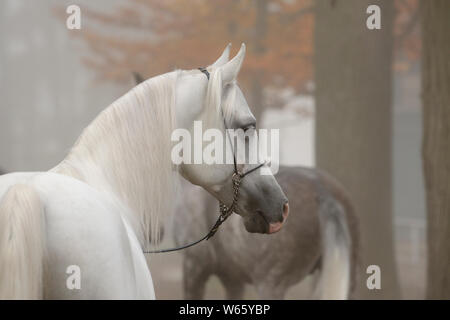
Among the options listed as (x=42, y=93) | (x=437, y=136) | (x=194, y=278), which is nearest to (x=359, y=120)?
(x=437, y=136)

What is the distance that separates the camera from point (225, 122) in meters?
2.58

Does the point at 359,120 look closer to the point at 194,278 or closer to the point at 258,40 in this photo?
the point at 194,278

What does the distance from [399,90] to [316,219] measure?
48.4 feet

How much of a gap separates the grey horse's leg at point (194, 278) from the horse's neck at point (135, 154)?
3134mm

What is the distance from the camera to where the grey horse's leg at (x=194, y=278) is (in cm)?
551

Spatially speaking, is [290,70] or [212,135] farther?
[290,70]

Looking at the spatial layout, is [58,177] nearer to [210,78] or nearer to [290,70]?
[210,78]

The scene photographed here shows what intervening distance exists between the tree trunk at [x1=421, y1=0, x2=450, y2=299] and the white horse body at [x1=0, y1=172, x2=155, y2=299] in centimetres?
406

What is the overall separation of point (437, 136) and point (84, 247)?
424 centimetres

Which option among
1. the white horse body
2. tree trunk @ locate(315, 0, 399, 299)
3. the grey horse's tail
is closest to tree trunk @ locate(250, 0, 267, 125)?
tree trunk @ locate(315, 0, 399, 299)

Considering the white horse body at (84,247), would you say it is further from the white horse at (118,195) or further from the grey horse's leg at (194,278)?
the grey horse's leg at (194,278)

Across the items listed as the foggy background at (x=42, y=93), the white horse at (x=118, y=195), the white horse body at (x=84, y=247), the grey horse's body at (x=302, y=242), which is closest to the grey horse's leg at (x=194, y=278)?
the grey horse's body at (x=302, y=242)

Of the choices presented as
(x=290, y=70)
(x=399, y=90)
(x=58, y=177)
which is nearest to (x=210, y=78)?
(x=58, y=177)

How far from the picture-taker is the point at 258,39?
11719mm
